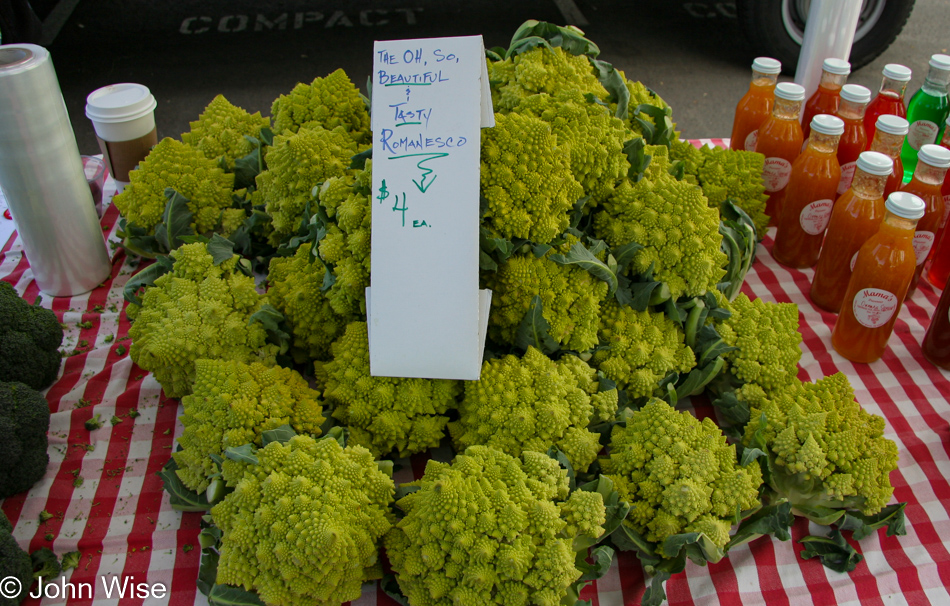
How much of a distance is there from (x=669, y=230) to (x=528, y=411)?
546 mm

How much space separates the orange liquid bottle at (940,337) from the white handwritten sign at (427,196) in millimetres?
1267

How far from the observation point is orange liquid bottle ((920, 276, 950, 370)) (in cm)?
168

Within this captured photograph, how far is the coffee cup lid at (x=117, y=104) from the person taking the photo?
1942 mm

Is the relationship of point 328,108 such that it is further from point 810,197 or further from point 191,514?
point 810,197

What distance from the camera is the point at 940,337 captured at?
5.64 feet

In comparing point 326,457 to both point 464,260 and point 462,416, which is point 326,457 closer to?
point 462,416

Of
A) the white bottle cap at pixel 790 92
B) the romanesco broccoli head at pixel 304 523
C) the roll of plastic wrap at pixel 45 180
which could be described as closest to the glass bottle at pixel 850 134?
the white bottle cap at pixel 790 92

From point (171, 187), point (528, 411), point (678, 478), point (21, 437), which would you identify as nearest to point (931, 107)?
point (678, 478)

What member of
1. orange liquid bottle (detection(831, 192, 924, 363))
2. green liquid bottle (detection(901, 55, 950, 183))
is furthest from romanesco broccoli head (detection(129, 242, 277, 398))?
green liquid bottle (detection(901, 55, 950, 183))

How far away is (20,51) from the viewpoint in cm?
159

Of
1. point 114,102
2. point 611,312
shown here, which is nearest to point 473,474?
point 611,312

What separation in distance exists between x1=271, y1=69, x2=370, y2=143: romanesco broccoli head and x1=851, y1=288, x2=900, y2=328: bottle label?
138cm

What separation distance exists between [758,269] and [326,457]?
4.95 ft

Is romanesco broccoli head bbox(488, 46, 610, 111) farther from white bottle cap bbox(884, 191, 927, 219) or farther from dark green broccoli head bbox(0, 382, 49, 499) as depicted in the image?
dark green broccoli head bbox(0, 382, 49, 499)
